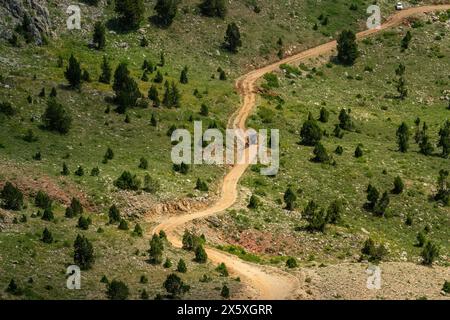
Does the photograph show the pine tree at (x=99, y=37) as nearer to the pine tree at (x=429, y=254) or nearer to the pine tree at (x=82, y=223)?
the pine tree at (x=82, y=223)

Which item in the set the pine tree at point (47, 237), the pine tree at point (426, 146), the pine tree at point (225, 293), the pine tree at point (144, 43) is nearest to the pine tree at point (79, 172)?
the pine tree at point (47, 237)

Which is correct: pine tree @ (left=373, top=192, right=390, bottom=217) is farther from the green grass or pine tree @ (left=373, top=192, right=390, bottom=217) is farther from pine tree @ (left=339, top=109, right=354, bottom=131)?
the green grass

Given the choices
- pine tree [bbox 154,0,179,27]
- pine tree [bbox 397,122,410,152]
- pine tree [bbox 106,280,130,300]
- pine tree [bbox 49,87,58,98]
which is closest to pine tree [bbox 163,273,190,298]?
pine tree [bbox 106,280,130,300]

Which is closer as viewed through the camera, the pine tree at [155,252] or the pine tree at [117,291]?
the pine tree at [117,291]

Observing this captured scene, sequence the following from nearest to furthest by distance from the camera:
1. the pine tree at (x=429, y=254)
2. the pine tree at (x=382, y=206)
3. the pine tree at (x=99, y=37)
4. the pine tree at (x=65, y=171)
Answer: the pine tree at (x=429, y=254), the pine tree at (x=65, y=171), the pine tree at (x=382, y=206), the pine tree at (x=99, y=37)

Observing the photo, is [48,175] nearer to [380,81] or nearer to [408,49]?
[380,81]

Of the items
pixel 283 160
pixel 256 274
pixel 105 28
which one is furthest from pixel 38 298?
pixel 105 28

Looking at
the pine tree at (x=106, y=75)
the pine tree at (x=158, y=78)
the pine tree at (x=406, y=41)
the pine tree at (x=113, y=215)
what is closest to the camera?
the pine tree at (x=113, y=215)
